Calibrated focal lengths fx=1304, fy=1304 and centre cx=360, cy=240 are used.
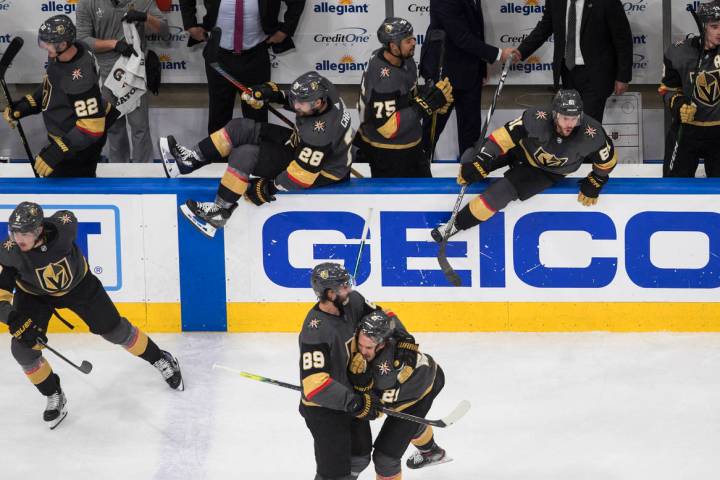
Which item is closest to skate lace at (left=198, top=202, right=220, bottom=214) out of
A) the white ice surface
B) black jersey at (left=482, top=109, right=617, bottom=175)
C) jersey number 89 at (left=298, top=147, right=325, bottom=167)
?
jersey number 89 at (left=298, top=147, right=325, bottom=167)

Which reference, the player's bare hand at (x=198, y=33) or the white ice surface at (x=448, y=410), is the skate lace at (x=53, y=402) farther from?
the player's bare hand at (x=198, y=33)

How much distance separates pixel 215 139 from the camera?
7.66 m

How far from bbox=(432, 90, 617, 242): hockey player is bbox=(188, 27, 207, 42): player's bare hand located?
296 cm

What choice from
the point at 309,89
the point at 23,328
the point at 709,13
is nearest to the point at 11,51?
the point at 309,89

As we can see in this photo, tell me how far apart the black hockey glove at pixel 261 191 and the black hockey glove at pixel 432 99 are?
1.04m

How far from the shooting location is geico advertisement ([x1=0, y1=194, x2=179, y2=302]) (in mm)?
7680

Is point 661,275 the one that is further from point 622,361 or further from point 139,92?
point 139,92

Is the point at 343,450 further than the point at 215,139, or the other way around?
the point at 215,139

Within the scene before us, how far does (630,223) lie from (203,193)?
2485 mm

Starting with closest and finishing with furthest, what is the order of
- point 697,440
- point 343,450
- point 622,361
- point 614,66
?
point 343,450 → point 697,440 → point 622,361 → point 614,66

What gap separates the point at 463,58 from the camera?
9.21m

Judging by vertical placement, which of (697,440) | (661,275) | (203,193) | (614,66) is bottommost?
(697,440)

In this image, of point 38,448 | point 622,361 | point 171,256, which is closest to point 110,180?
point 171,256

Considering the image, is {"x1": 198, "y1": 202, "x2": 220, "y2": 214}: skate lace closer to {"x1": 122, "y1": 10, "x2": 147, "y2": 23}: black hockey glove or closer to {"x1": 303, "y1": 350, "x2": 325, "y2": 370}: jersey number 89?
{"x1": 303, "y1": 350, "x2": 325, "y2": 370}: jersey number 89
